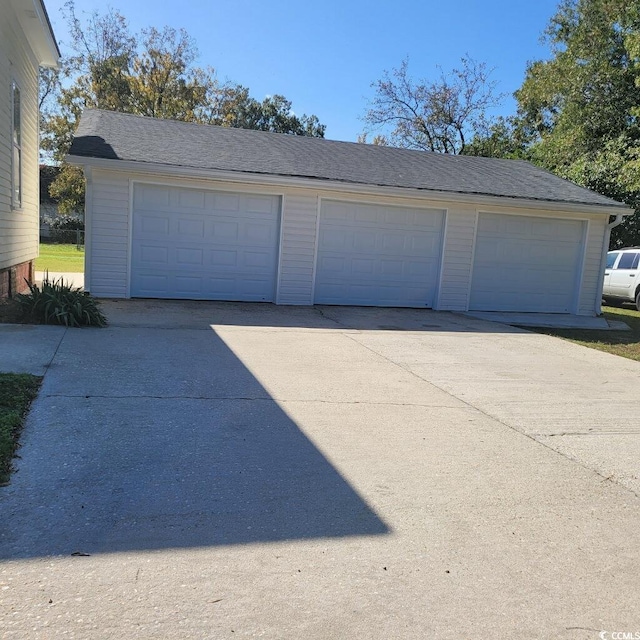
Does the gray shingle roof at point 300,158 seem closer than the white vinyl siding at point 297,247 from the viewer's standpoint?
Yes

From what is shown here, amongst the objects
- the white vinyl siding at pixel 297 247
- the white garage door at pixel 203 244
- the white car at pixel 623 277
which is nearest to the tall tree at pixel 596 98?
the white car at pixel 623 277

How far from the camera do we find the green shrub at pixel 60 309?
816 centimetres

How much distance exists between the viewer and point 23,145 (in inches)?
466

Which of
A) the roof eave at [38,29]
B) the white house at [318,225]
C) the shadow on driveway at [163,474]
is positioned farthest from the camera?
the white house at [318,225]

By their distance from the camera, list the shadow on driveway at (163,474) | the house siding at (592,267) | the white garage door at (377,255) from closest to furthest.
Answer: the shadow on driveway at (163,474) < the white garage door at (377,255) < the house siding at (592,267)

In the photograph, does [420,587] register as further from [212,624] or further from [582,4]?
[582,4]

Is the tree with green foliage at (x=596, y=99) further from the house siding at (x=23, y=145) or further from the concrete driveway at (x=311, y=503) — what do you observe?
the house siding at (x=23, y=145)

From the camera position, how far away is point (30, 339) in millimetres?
7121

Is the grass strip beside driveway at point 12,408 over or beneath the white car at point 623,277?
beneath

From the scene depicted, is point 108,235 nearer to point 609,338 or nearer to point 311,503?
point 311,503

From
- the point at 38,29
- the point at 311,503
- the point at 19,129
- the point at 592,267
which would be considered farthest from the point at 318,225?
the point at 311,503

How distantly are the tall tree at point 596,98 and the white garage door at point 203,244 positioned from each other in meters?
13.7

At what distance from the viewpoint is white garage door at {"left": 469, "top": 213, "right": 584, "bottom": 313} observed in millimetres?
13445

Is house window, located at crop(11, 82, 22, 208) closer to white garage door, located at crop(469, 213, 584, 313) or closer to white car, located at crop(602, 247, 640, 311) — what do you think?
white garage door, located at crop(469, 213, 584, 313)
